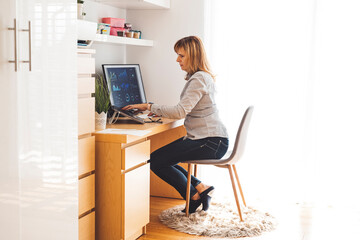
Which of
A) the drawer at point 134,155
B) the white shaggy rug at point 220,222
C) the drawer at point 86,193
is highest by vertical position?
the drawer at point 134,155

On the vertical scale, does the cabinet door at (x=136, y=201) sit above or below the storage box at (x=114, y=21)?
below

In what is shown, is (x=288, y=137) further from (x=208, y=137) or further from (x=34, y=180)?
(x=34, y=180)

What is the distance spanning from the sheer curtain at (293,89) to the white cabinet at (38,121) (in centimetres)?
188

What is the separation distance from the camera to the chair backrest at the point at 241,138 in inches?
131

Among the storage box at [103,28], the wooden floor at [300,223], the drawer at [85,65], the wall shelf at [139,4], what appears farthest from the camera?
the wall shelf at [139,4]

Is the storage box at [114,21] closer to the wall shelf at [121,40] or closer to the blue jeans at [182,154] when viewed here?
the wall shelf at [121,40]

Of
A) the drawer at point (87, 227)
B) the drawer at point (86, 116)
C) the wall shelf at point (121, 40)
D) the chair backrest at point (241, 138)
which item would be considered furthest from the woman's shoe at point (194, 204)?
the wall shelf at point (121, 40)

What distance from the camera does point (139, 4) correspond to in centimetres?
388

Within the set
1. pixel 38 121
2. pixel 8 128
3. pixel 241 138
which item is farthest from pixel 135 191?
pixel 8 128

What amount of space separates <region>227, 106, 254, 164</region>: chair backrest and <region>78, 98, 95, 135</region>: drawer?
1.03 metres

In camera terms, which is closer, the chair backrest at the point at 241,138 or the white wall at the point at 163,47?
the chair backrest at the point at 241,138

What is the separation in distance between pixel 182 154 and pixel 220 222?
517 mm

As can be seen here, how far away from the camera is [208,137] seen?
3.38 meters

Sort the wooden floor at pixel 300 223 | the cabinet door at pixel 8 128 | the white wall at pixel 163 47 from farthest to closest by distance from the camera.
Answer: the white wall at pixel 163 47
the wooden floor at pixel 300 223
the cabinet door at pixel 8 128
